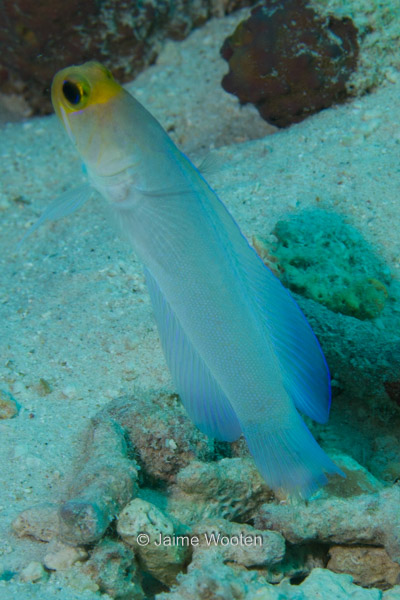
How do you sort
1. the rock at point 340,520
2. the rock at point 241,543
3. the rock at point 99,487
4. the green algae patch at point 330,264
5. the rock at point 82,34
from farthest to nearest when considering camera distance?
1. the rock at point 82,34
2. the green algae patch at point 330,264
3. the rock at point 340,520
4. the rock at point 241,543
5. the rock at point 99,487

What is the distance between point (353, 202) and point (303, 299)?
47.1 inches

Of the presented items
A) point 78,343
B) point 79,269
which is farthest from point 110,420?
point 79,269

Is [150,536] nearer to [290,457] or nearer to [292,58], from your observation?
[290,457]

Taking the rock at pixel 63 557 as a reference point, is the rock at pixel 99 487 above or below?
above

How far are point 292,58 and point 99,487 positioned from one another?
4.06 metres

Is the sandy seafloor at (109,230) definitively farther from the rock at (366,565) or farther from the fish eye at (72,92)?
the rock at (366,565)

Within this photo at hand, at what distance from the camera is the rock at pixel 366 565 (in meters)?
1.87

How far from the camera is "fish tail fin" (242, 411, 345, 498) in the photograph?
5.47 ft

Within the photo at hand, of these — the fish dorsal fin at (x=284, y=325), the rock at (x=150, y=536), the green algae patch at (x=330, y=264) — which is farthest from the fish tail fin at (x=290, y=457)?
the green algae patch at (x=330, y=264)

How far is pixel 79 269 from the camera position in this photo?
3531 mm

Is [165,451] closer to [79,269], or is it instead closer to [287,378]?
[287,378]

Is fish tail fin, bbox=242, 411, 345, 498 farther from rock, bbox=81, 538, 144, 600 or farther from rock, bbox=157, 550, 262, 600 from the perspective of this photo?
rock, bbox=81, 538, 144, 600

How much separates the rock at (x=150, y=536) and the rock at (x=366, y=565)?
666 mm

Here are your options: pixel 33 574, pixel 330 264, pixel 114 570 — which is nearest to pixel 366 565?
pixel 114 570
